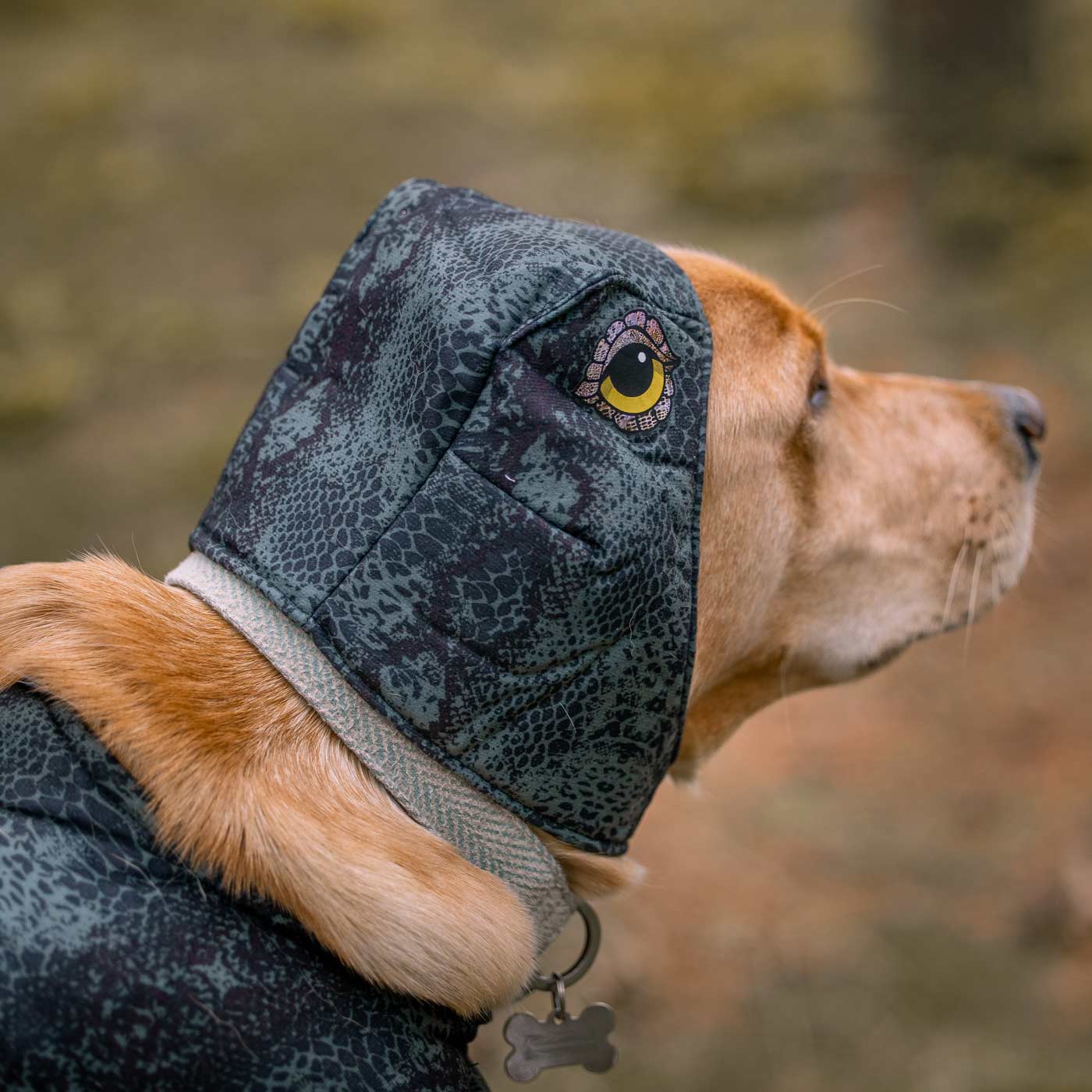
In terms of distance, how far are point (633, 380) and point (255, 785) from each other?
79 centimetres

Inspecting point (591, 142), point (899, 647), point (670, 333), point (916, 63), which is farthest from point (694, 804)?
point (591, 142)

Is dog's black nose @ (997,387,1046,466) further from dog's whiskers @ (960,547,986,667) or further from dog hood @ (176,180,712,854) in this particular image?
dog hood @ (176,180,712,854)

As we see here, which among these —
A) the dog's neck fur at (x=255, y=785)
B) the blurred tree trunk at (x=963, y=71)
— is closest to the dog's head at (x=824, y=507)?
the dog's neck fur at (x=255, y=785)

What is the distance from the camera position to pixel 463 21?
35.0 ft

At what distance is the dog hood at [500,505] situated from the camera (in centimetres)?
168

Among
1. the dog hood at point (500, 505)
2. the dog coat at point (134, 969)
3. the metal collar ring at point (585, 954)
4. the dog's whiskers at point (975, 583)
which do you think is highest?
the dog hood at point (500, 505)

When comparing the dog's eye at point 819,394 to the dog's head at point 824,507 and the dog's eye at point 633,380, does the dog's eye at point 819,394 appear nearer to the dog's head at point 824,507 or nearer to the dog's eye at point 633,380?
the dog's head at point 824,507

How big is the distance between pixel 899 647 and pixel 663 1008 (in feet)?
6.19

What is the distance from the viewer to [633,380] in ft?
5.79

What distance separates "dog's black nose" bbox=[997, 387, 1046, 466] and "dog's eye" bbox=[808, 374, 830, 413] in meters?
0.57

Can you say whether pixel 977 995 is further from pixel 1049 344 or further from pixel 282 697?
pixel 1049 344

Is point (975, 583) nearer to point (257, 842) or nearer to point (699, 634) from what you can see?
point (699, 634)

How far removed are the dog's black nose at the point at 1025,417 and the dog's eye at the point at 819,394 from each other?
565mm

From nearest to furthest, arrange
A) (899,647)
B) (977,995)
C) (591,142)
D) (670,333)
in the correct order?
(670,333) < (899,647) < (977,995) < (591,142)
